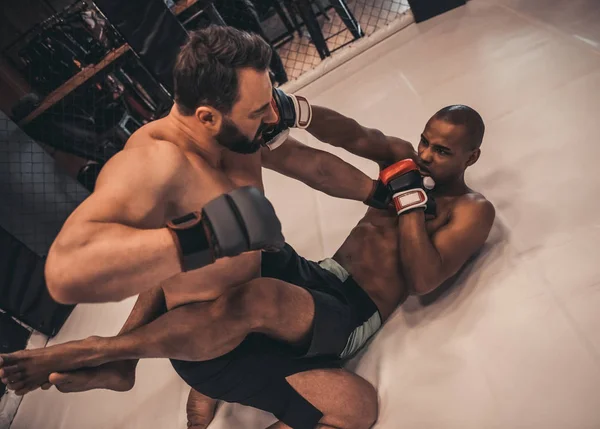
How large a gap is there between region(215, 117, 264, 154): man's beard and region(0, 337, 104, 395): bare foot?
1.79ft

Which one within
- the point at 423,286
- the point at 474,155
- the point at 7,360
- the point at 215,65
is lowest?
the point at 423,286

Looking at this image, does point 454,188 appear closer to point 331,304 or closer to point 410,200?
point 410,200

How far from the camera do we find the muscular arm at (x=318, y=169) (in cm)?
165

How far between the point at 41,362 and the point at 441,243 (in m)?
1.11

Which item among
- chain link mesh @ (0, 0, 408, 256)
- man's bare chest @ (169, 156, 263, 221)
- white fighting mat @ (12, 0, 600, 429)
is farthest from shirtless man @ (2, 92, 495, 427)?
chain link mesh @ (0, 0, 408, 256)

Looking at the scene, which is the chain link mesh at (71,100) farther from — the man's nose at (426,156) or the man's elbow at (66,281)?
the man's nose at (426,156)

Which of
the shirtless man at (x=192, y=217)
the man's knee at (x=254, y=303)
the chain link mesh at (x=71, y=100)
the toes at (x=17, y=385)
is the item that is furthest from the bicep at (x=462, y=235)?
the chain link mesh at (x=71, y=100)

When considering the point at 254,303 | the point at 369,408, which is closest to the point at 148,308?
the point at 254,303

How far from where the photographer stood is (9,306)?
2.30 metres

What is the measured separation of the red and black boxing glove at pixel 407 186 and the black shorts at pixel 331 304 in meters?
0.30

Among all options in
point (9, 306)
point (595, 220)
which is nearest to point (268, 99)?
point (595, 220)

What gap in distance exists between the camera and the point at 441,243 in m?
1.53

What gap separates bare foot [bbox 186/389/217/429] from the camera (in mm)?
1651

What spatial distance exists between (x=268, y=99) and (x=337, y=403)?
2.70 feet
